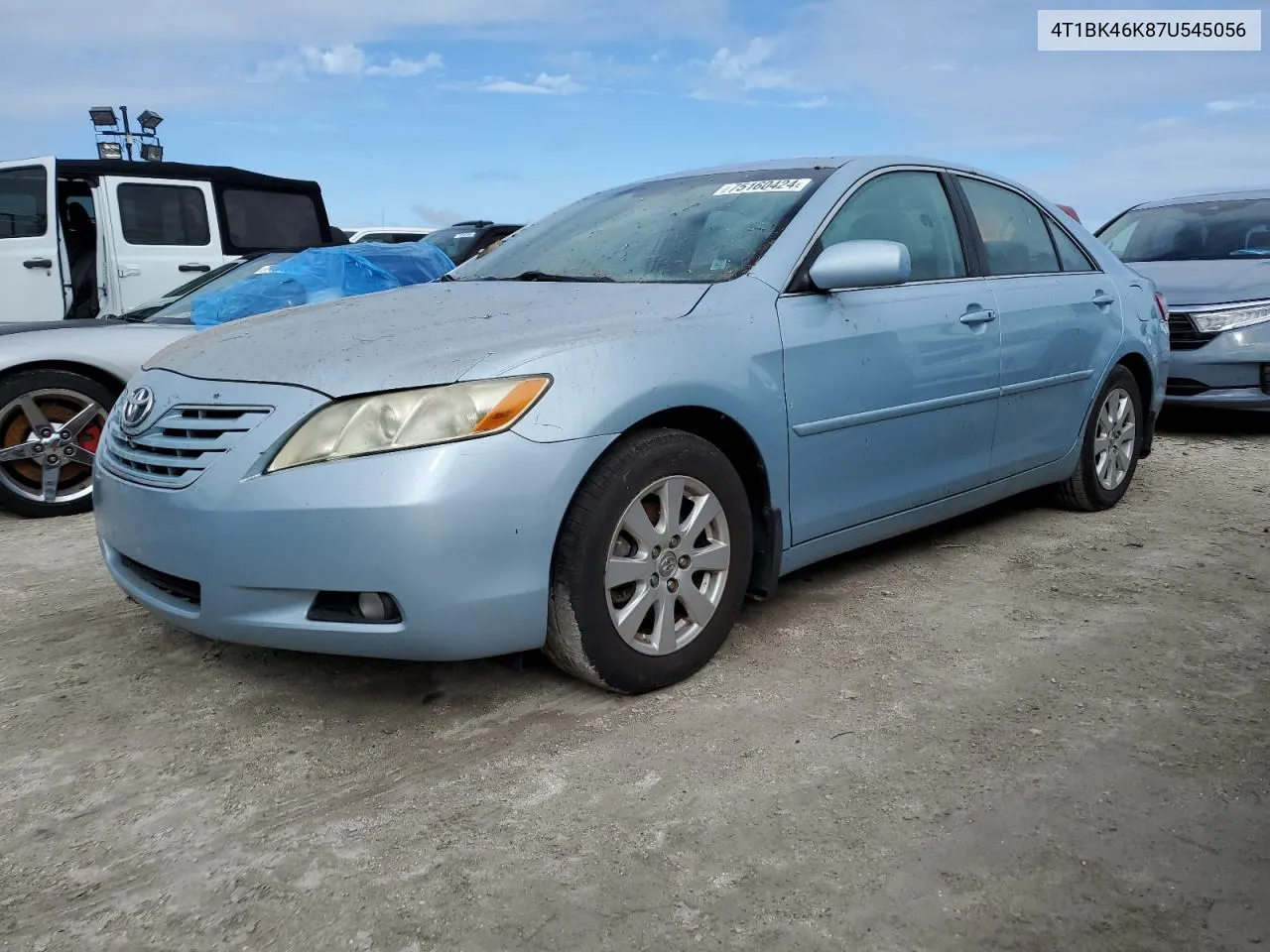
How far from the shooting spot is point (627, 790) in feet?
7.73

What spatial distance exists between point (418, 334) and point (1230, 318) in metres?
5.52

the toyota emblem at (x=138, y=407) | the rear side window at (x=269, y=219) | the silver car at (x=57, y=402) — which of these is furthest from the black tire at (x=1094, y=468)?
the rear side window at (x=269, y=219)

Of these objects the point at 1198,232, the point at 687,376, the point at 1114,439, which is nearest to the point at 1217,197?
the point at 1198,232

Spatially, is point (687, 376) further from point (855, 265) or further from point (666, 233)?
point (666, 233)

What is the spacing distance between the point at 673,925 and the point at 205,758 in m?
1.25

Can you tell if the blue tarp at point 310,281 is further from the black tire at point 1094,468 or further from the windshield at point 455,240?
the windshield at point 455,240

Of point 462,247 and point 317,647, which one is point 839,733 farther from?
point 462,247

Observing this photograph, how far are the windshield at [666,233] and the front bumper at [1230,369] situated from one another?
405cm

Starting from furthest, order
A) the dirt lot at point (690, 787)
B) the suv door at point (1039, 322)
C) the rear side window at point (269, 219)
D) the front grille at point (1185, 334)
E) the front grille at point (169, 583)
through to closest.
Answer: the rear side window at point (269, 219) → the front grille at point (1185, 334) → the suv door at point (1039, 322) → the front grille at point (169, 583) → the dirt lot at point (690, 787)

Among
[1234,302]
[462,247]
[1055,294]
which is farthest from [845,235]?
[462,247]

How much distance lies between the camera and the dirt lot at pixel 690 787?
75.5 inches

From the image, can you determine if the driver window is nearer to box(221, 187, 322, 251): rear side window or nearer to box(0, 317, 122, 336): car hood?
box(0, 317, 122, 336): car hood

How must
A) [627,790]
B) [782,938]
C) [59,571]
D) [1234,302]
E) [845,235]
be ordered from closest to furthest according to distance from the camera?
[782,938] → [627,790] → [845,235] → [59,571] → [1234,302]

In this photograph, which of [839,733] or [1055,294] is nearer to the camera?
[839,733]
